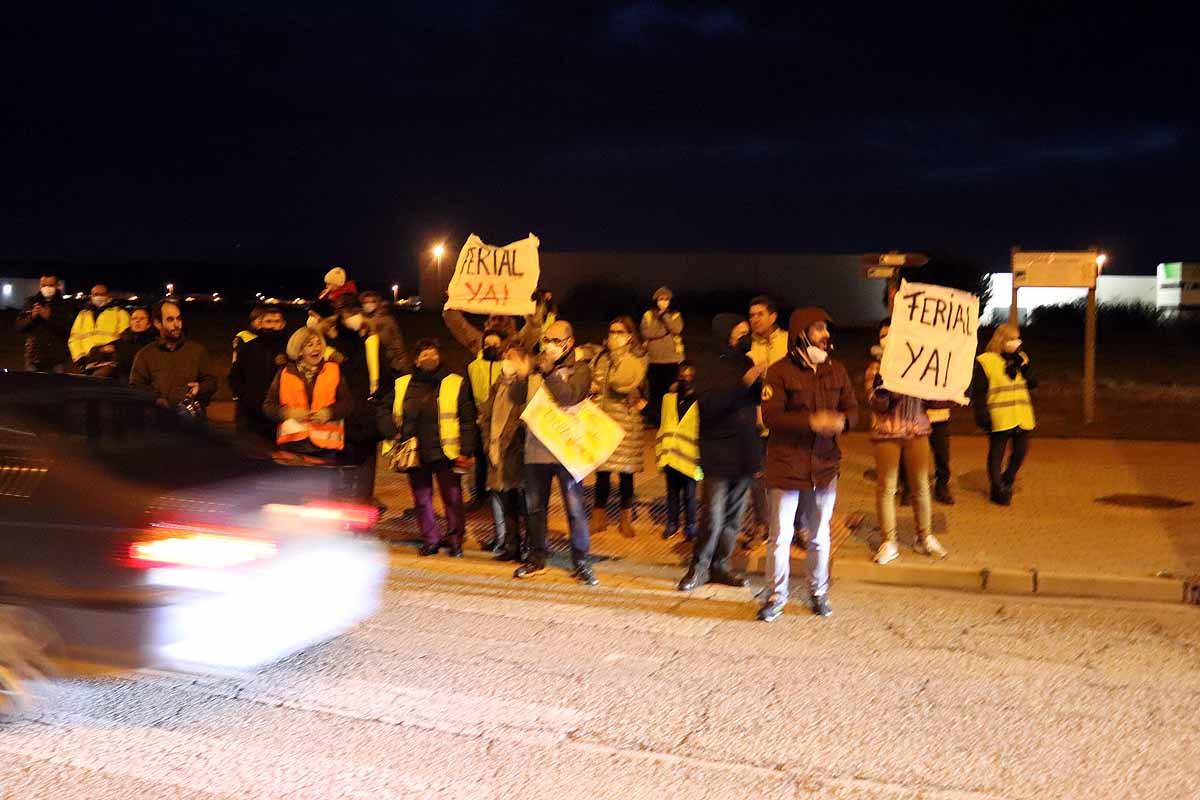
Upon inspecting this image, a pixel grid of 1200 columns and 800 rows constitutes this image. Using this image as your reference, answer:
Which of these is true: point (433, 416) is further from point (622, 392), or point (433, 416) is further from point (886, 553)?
point (886, 553)

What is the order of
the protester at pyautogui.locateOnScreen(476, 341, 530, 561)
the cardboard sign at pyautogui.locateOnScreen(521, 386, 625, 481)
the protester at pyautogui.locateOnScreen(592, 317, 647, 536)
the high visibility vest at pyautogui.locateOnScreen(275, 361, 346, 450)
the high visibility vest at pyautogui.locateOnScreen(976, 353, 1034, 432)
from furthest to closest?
the high visibility vest at pyautogui.locateOnScreen(976, 353, 1034, 432)
the protester at pyautogui.locateOnScreen(592, 317, 647, 536)
the high visibility vest at pyautogui.locateOnScreen(275, 361, 346, 450)
the protester at pyautogui.locateOnScreen(476, 341, 530, 561)
the cardboard sign at pyautogui.locateOnScreen(521, 386, 625, 481)

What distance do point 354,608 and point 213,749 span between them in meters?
1.09

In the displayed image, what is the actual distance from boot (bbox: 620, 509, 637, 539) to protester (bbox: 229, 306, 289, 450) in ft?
9.71

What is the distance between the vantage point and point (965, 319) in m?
9.02

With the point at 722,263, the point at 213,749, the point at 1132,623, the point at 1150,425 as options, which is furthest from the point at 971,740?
the point at 722,263

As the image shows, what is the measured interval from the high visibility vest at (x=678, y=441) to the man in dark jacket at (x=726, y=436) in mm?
870

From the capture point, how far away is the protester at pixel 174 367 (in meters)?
11.0

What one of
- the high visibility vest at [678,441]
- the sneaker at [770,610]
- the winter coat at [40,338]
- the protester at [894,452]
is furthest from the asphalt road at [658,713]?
the winter coat at [40,338]

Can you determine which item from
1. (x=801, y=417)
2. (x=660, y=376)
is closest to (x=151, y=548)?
(x=801, y=417)

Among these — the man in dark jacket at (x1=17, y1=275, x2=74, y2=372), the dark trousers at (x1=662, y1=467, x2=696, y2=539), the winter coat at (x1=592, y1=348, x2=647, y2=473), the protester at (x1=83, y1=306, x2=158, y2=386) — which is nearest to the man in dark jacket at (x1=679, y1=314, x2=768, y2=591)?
the dark trousers at (x1=662, y1=467, x2=696, y2=539)

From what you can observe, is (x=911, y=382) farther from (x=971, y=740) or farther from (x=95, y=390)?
(x=95, y=390)

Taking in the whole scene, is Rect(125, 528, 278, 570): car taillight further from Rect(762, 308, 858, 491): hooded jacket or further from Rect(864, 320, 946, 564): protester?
Rect(864, 320, 946, 564): protester

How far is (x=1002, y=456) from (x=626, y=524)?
144 inches

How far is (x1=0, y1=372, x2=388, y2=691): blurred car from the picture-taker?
18.2 feet
